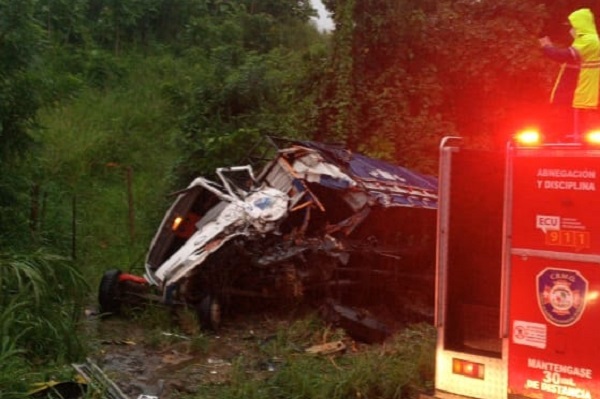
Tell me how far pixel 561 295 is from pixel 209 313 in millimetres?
5290

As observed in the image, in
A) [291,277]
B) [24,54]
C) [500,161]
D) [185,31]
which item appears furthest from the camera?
[185,31]

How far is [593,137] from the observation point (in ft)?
15.1

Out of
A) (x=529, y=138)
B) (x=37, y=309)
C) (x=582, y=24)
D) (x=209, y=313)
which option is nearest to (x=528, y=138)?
→ (x=529, y=138)

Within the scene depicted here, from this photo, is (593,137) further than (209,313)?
No

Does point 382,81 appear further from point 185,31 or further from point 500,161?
point 185,31

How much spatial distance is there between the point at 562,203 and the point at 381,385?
9.30ft

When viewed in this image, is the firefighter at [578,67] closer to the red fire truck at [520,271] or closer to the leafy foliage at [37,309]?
the red fire truck at [520,271]

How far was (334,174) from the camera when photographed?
9.43 meters

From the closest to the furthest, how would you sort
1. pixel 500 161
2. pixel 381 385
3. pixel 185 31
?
1. pixel 500 161
2. pixel 381 385
3. pixel 185 31

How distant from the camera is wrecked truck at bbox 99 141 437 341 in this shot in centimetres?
934

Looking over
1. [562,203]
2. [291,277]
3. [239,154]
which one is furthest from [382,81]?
[562,203]

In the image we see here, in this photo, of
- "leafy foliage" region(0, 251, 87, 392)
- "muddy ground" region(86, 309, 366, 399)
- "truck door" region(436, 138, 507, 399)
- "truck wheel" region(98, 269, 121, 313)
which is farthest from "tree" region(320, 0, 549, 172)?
"truck door" region(436, 138, 507, 399)

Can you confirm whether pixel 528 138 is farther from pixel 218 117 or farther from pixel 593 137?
pixel 218 117

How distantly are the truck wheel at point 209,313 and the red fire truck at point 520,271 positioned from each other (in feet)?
14.6
